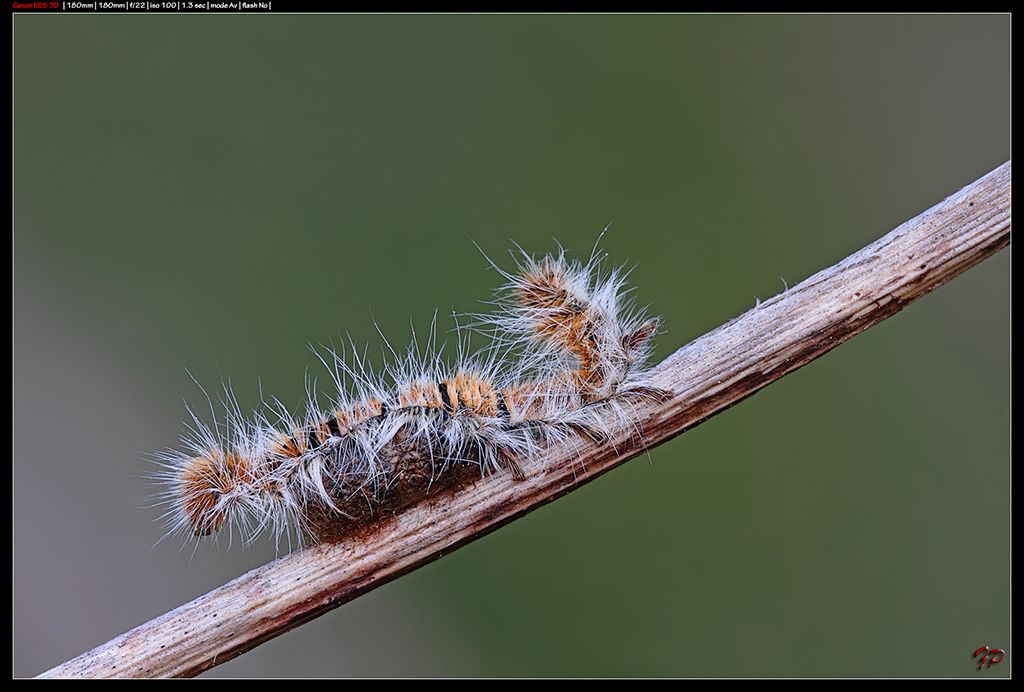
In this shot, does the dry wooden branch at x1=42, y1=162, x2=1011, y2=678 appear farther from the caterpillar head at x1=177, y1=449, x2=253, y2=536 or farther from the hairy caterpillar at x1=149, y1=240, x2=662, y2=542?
the caterpillar head at x1=177, y1=449, x2=253, y2=536

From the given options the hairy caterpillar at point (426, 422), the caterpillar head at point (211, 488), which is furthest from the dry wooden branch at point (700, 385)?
the caterpillar head at point (211, 488)

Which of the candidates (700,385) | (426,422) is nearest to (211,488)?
(426,422)

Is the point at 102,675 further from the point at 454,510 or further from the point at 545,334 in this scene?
the point at 545,334

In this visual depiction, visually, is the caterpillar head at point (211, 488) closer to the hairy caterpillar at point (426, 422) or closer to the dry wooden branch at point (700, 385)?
the hairy caterpillar at point (426, 422)

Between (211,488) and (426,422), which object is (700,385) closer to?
(426,422)

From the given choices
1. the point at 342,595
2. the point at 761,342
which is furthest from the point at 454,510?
the point at 761,342

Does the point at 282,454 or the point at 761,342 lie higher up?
the point at 282,454
